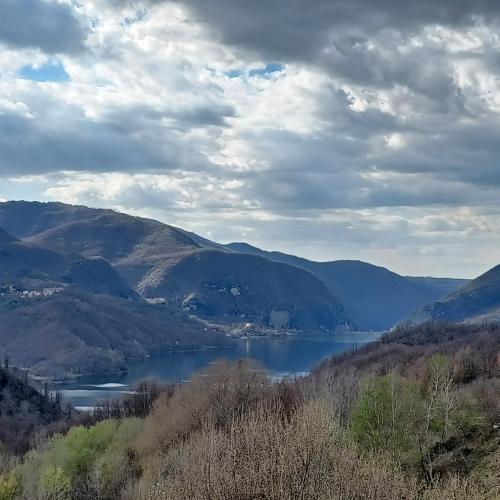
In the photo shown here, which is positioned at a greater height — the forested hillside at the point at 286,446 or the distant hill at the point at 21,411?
the forested hillside at the point at 286,446

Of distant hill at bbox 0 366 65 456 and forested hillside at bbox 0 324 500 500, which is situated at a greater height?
forested hillside at bbox 0 324 500 500

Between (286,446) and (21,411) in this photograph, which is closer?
(286,446)

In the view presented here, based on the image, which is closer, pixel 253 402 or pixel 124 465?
pixel 124 465

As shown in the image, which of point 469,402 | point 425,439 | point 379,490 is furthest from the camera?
point 469,402

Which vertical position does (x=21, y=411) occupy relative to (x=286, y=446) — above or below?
below

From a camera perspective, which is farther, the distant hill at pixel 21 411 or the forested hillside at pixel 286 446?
the distant hill at pixel 21 411

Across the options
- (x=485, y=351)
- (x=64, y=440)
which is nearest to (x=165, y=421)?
(x=64, y=440)

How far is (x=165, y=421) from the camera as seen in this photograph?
64188 mm

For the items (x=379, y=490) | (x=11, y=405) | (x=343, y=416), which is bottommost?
(x=11, y=405)

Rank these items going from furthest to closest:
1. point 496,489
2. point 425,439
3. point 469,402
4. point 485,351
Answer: point 485,351
point 469,402
point 425,439
point 496,489

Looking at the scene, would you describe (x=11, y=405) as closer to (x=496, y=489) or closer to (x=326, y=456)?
(x=496, y=489)

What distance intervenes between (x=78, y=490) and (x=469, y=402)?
102 ft

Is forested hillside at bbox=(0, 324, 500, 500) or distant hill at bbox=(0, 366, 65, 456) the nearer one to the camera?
forested hillside at bbox=(0, 324, 500, 500)

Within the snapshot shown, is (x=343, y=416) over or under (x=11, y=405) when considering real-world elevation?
over
